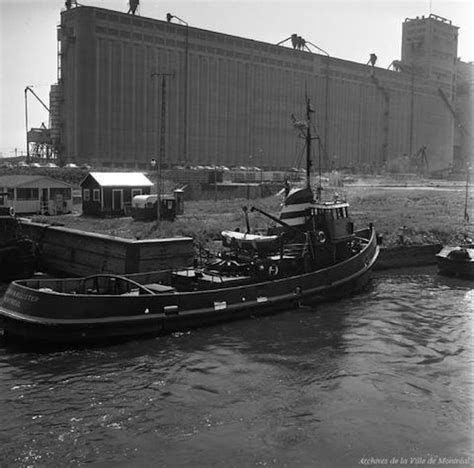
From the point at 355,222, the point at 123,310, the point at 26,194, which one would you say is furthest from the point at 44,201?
the point at 123,310

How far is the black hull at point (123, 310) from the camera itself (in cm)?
1927

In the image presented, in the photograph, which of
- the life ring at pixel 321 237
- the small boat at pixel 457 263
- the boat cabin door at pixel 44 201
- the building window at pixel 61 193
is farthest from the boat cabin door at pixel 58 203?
the small boat at pixel 457 263

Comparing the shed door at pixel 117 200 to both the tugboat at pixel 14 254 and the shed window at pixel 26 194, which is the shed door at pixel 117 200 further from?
the tugboat at pixel 14 254

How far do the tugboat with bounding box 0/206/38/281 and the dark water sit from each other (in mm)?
13738

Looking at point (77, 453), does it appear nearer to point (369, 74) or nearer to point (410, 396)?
point (410, 396)

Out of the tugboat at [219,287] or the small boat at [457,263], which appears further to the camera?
the small boat at [457,263]

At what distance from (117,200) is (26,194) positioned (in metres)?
7.22

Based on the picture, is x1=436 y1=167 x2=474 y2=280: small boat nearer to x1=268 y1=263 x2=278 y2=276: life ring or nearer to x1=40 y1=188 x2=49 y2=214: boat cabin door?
x1=268 y1=263 x2=278 y2=276: life ring

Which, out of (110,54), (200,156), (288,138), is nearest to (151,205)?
(110,54)

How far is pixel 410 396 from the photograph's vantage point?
622 inches

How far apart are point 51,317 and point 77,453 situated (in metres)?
7.42

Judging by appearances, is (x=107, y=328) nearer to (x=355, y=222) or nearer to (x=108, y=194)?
(x=355, y=222)

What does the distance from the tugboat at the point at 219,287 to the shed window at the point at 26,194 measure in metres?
26.0

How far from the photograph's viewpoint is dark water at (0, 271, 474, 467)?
1264cm
